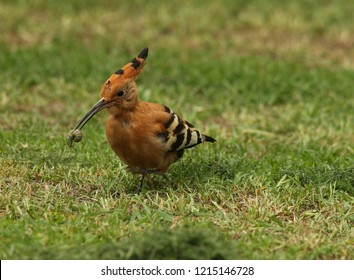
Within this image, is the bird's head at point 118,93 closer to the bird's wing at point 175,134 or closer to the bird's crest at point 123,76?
the bird's crest at point 123,76

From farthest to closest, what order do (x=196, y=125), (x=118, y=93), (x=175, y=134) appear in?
(x=196, y=125) → (x=175, y=134) → (x=118, y=93)

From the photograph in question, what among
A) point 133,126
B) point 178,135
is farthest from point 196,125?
point 133,126

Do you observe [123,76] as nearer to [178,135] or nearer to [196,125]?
[178,135]

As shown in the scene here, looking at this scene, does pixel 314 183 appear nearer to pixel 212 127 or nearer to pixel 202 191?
pixel 202 191

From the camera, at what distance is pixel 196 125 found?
7680 mm

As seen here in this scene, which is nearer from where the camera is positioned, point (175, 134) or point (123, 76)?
point (123, 76)

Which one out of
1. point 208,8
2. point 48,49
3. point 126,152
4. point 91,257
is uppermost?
point 208,8

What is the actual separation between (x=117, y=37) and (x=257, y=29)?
2.12 m

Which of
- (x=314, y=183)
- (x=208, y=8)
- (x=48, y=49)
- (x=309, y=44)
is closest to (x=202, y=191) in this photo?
(x=314, y=183)

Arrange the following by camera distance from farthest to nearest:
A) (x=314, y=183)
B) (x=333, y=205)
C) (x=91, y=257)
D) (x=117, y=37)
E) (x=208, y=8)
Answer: (x=208, y=8), (x=117, y=37), (x=314, y=183), (x=333, y=205), (x=91, y=257)

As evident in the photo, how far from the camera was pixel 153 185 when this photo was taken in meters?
5.60

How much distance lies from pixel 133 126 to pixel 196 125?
2.46m

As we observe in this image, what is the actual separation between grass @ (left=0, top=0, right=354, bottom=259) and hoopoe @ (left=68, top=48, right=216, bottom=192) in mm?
263

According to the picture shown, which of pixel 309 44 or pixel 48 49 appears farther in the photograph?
pixel 309 44
